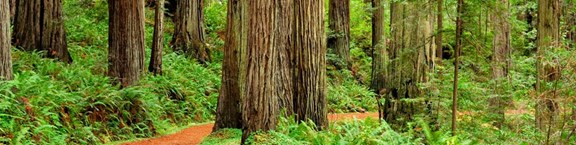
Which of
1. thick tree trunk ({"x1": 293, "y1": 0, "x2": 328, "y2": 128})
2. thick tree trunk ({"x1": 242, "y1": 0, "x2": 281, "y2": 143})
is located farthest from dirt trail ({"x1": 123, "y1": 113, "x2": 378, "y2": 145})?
thick tree trunk ({"x1": 242, "y1": 0, "x2": 281, "y2": 143})

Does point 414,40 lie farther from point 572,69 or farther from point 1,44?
point 1,44

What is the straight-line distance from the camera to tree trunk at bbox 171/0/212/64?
20344 millimetres

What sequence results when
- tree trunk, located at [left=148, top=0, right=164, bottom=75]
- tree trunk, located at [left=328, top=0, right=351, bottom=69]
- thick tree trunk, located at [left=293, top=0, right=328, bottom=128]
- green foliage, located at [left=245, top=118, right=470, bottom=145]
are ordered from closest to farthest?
1. green foliage, located at [left=245, top=118, right=470, bottom=145]
2. thick tree trunk, located at [left=293, top=0, right=328, bottom=128]
3. tree trunk, located at [left=148, top=0, right=164, bottom=75]
4. tree trunk, located at [left=328, top=0, right=351, bottom=69]

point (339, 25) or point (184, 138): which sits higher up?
point (339, 25)

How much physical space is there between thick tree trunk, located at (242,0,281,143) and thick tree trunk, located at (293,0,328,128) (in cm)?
185

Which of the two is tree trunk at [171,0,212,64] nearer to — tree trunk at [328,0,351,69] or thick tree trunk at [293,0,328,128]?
tree trunk at [328,0,351,69]

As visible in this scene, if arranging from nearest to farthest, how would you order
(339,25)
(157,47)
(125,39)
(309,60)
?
(309,60), (125,39), (157,47), (339,25)

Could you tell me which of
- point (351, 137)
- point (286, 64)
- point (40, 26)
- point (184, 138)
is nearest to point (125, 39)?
point (40, 26)

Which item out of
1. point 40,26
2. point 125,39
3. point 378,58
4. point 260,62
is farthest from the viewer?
point 378,58

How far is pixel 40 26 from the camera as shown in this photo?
15.6 metres

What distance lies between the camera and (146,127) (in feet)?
43.1

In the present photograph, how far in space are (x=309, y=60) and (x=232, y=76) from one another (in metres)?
1.64

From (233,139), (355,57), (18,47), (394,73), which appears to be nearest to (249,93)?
(233,139)

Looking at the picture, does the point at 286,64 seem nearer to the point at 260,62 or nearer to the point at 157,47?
the point at 260,62
